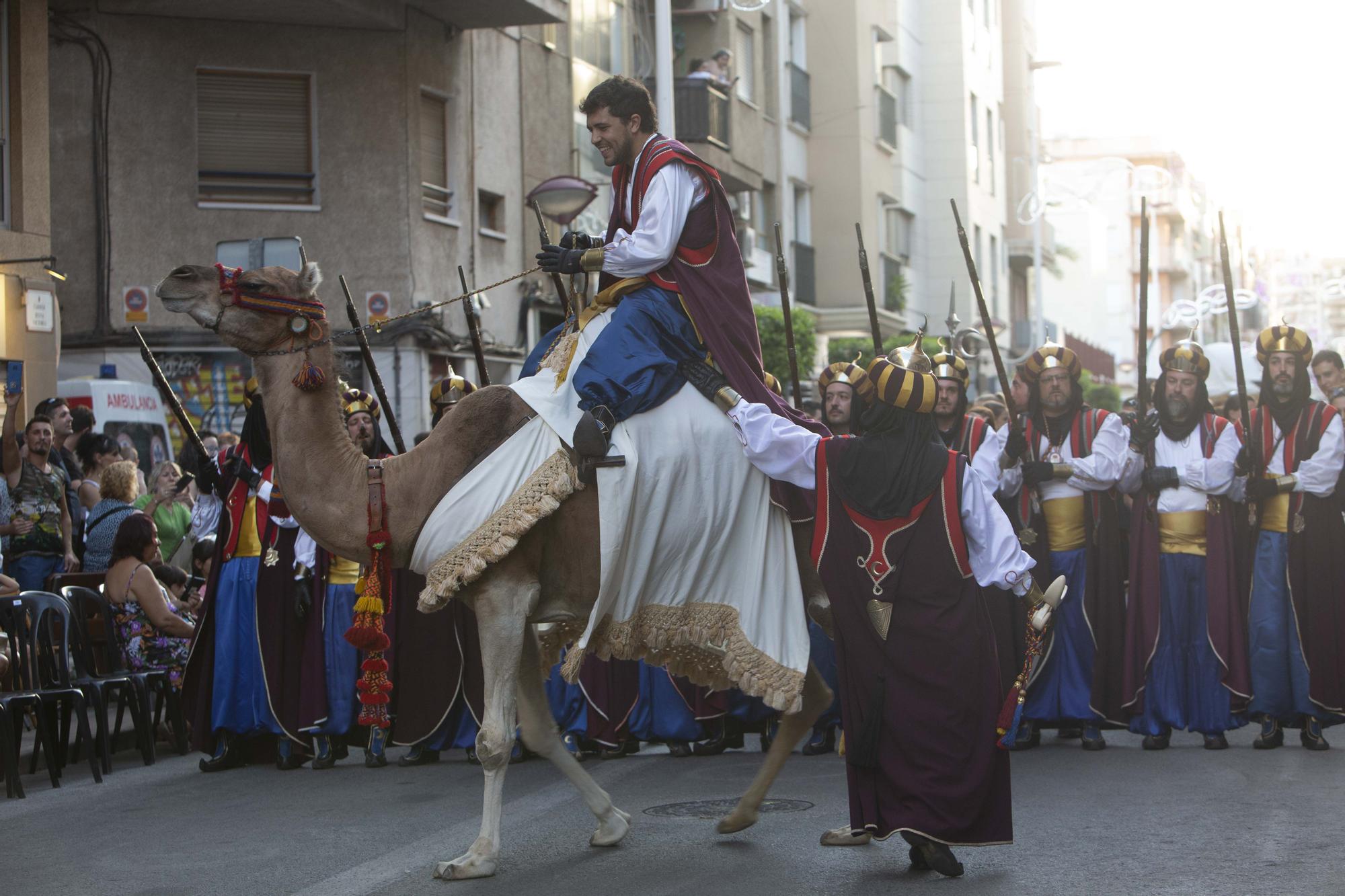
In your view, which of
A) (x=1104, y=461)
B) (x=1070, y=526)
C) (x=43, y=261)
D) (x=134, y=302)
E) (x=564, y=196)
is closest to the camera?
(x=1104, y=461)

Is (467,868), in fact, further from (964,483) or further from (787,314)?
(787,314)

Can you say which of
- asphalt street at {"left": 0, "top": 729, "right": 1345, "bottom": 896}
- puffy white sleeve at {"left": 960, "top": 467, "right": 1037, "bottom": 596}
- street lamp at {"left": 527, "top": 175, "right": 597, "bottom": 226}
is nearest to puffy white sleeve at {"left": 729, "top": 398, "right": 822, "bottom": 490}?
puffy white sleeve at {"left": 960, "top": 467, "right": 1037, "bottom": 596}

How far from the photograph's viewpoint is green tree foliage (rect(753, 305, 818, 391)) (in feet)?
87.7

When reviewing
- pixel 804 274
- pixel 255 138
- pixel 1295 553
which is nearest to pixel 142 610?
pixel 1295 553

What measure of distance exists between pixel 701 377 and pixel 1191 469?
463 cm

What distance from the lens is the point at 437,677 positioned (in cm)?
1042

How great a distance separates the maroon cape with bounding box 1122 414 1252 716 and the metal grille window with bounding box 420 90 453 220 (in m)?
13.7

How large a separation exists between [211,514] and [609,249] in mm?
8083

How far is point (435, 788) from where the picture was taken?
9.24m

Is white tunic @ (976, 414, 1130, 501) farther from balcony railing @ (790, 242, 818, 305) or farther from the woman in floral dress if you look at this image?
balcony railing @ (790, 242, 818, 305)

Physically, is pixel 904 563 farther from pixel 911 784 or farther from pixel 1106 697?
pixel 1106 697

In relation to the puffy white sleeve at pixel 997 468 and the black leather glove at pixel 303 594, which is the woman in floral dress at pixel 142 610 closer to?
the black leather glove at pixel 303 594

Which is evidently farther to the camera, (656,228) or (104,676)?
(104,676)

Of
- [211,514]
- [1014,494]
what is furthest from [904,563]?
[211,514]
